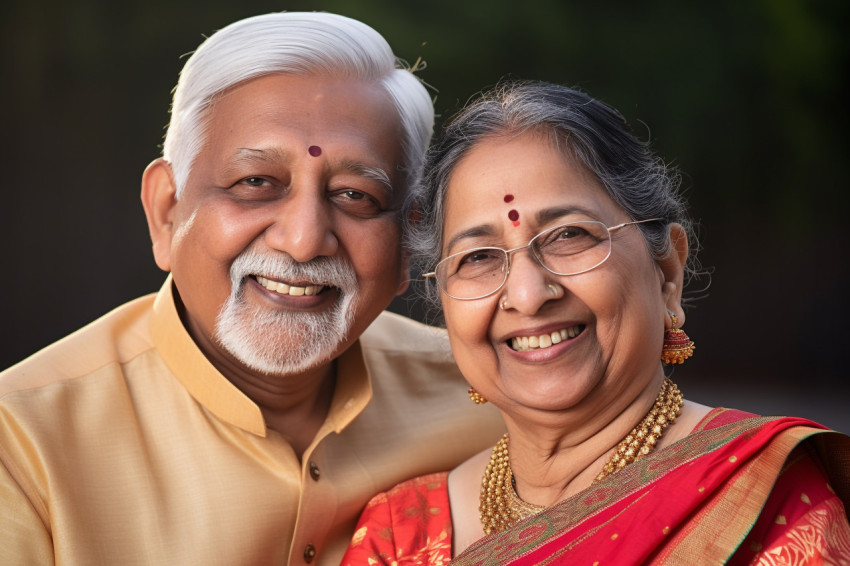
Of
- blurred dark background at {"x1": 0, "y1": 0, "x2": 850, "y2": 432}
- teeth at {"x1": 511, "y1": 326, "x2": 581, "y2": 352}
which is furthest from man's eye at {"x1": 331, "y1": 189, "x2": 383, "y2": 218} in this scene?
blurred dark background at {"x1": 0, "y1": 0, "x2": 850, "y2": 432}

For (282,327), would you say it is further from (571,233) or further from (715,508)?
(715,508)

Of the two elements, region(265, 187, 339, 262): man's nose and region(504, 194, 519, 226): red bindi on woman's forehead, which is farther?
region(265, 187, 339, 262): man's nose

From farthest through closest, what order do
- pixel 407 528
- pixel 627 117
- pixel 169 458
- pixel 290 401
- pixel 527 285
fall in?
pixel 627 117, pixel 290 401, pixel 169 458, pixel 407 528, pixel 527 285

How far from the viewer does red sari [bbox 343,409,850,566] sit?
1909 millimetres

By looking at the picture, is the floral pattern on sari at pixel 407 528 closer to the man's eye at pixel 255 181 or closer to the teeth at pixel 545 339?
the teeth at pixel 545 339

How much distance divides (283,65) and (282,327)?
766 mm

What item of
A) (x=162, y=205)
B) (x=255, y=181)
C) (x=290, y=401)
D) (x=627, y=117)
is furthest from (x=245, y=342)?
(x=627, y=117)

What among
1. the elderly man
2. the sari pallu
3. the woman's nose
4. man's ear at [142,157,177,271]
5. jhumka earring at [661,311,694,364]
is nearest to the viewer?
the sari pallu

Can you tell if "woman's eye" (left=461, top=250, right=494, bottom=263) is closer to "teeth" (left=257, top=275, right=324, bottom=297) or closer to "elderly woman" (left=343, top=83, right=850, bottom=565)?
"elderly woman" (left=343, top=83, right=850, bottom=565)

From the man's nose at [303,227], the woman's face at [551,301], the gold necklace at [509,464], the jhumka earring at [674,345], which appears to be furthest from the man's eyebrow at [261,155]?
the jhumka earring at [674,345]

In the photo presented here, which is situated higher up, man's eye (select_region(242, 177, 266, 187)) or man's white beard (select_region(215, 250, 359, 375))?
man's eye (select_region(242, 177, 266, 187))

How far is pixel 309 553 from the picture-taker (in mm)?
2756

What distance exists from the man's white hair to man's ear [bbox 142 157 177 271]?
0.04 metres

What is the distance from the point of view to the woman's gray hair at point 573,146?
2363 mm
